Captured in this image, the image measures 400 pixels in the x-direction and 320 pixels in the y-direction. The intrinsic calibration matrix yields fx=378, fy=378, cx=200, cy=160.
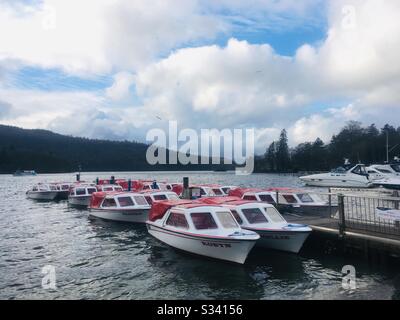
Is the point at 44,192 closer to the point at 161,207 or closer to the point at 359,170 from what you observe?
the point at 161,207

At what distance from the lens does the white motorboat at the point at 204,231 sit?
54.6ft

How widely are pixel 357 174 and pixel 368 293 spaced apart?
67.6 metres

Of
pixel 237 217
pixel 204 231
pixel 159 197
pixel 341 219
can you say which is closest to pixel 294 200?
pixel 237 217

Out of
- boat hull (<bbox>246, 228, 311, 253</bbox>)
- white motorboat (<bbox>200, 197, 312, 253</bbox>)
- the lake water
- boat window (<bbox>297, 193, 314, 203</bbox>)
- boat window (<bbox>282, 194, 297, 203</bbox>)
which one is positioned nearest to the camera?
the lake water

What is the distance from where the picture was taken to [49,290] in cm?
1499

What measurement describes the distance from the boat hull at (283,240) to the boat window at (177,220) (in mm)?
3614

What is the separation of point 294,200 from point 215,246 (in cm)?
1162

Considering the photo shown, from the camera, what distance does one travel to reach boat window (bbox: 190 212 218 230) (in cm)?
1819

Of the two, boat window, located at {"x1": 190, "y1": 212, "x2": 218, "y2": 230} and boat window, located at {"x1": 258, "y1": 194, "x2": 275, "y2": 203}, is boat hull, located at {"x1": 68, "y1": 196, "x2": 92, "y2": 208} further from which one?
boat window, located at {"x1": 190, "y1": 212, "x2": 218, "y2": 230}

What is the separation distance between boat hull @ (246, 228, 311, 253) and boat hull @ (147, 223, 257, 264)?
2.54 meters

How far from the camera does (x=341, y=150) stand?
516 feet

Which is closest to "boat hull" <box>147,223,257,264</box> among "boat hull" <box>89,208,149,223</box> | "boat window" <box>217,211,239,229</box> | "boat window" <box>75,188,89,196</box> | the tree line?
"boat window" <box>217,211,239,229</box>

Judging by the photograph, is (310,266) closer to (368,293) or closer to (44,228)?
(368,293)
